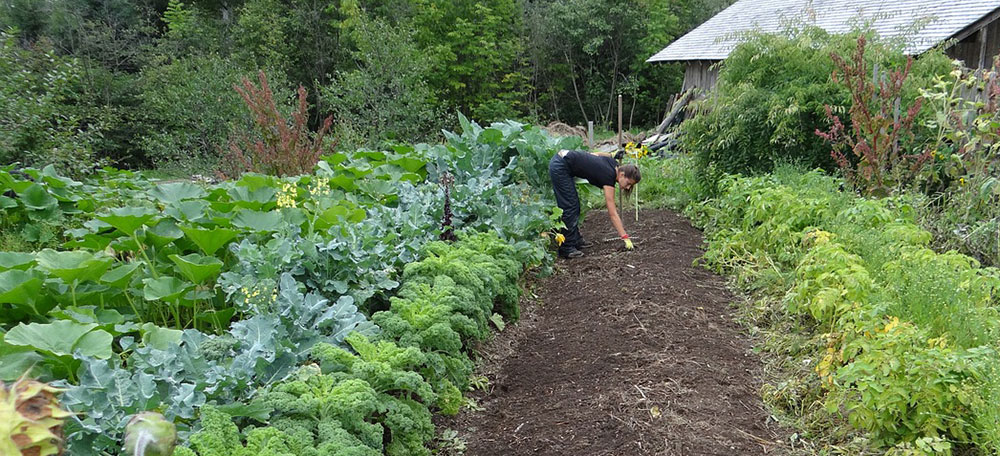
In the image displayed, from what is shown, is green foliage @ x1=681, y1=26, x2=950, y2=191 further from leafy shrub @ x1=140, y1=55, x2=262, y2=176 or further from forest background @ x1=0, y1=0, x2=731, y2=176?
leafy shrub @ x1=140, y1=55, x2=262, y2=176

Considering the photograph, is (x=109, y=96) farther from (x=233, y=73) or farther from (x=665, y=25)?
(x=665, y=25)

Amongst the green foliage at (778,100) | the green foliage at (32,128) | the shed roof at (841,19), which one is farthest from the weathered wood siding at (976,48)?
the green foliage at (32,128)

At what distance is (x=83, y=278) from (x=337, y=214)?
1388mm

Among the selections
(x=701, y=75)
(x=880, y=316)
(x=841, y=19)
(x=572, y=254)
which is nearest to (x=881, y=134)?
(x=572, y=254)

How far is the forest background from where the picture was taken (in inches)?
450

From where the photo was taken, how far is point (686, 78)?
20047 millimetres

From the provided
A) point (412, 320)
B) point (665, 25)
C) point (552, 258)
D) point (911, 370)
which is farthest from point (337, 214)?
point (665, 25)

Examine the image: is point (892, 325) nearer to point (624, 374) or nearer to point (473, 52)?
point (624, 374)

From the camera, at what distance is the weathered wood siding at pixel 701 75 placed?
55.7ft

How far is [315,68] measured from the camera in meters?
20.5

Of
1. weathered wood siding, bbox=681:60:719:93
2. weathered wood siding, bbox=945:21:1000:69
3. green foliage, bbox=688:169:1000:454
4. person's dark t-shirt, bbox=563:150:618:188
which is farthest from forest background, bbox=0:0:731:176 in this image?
weathered wood siding, bbox=945:21:1000:69

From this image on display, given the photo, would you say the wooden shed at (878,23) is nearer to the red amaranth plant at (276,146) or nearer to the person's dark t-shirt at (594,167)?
the person's dark t-shirt at (594,167)

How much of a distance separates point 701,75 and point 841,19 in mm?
5137

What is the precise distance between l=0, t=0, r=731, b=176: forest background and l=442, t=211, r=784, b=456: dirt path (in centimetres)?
645
